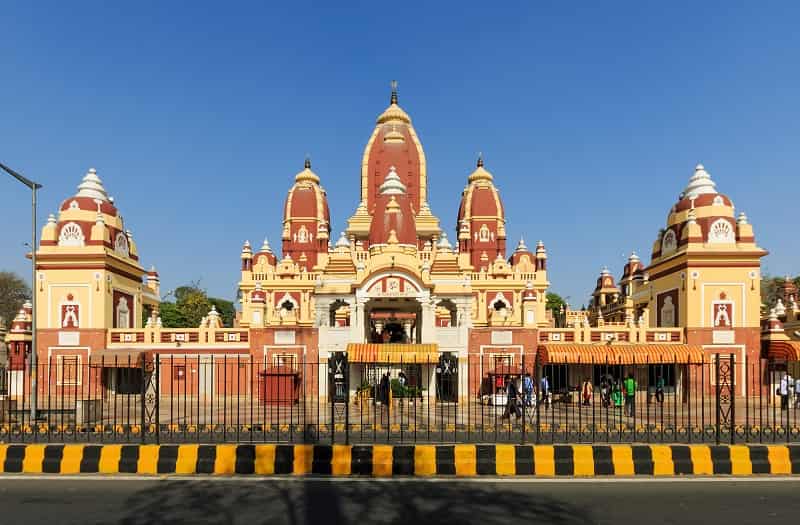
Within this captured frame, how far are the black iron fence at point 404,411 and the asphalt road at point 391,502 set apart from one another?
133cm

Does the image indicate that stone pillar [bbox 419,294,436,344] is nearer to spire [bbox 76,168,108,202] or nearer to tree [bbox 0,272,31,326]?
spire [bbox 76,168,108,202]

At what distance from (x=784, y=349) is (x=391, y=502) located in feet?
84.2

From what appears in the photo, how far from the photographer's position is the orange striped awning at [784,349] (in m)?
28.1

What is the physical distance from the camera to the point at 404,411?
69.8 feet

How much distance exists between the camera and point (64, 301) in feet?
97.8

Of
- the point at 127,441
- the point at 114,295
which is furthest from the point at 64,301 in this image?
the point at 127,441

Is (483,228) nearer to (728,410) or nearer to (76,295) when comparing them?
(76,295)

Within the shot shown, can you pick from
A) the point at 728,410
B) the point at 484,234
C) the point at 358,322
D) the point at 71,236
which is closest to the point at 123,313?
the point at 71,236

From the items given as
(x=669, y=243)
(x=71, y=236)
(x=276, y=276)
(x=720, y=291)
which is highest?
(x=71, y=236)

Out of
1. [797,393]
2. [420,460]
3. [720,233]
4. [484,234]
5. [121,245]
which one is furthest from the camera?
[484,234]

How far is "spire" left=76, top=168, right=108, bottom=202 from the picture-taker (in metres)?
32.5

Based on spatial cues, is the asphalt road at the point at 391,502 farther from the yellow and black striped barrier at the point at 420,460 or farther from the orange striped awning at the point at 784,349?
the orange striped awning at the point at 784,349

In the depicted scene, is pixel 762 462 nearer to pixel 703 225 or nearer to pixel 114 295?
pixel 703 225

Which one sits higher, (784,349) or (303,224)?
(303,224)
